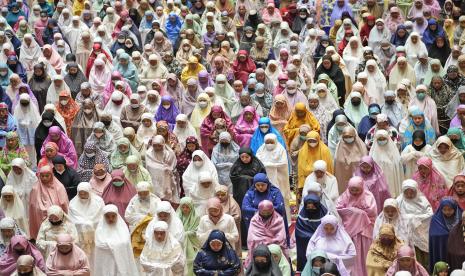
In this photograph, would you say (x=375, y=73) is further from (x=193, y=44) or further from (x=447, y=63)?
(x=193, y=44)

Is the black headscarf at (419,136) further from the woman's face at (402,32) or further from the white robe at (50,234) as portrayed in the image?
the woman's face at (402,32)

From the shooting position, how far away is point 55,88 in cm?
2138

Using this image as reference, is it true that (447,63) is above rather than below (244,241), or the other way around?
above

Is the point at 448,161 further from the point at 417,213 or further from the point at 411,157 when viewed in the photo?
the point at 417,213

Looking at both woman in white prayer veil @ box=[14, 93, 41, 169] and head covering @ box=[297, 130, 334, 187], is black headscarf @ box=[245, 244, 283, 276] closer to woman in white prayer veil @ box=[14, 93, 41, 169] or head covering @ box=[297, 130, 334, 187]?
head covering @ box=[297, 130, 334, 187]

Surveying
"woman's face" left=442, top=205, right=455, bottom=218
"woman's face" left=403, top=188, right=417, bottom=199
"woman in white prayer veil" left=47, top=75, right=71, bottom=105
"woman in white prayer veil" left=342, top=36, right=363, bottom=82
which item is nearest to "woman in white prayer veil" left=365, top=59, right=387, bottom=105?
"woman in white prayer veil" left=342, top=36, right=363, bottom=82

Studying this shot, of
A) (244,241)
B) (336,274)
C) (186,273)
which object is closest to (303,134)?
(244,241)

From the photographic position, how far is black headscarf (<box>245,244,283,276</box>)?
1466 centimetres

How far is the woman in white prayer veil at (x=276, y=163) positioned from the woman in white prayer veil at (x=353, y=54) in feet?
15.3

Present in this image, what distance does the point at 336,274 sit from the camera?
563 inches

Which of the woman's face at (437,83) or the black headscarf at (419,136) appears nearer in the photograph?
the black headscarf at (419,136)

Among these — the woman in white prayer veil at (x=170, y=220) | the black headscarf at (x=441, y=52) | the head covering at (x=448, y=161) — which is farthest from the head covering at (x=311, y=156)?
the black headscarf at (x=441, y=52)

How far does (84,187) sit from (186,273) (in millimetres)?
1732

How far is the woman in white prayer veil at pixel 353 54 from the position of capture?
74.8 feet
